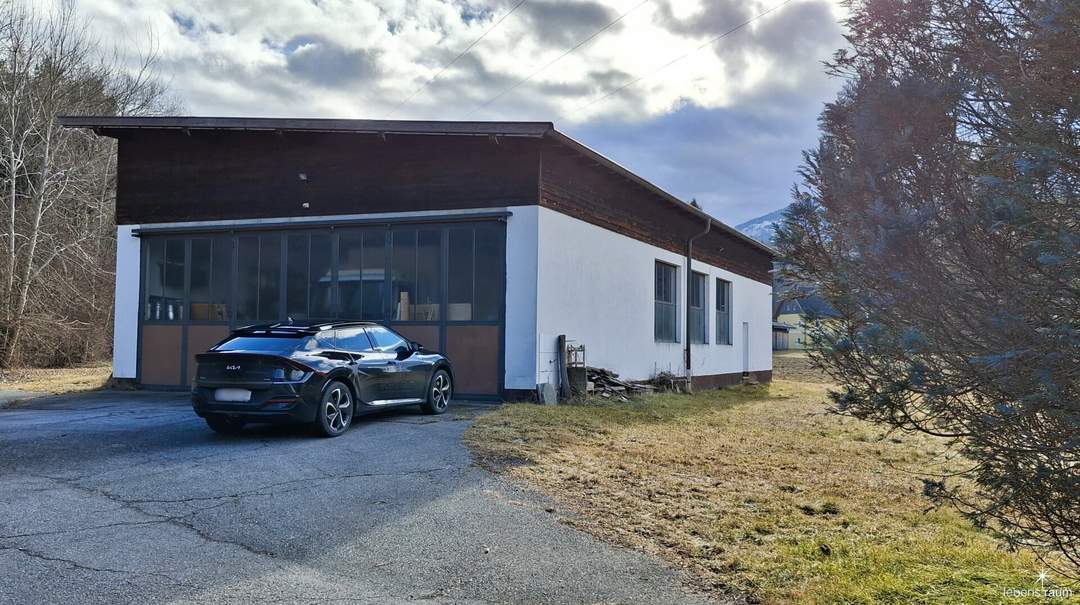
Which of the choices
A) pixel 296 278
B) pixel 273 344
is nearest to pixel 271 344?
pixel 273 344

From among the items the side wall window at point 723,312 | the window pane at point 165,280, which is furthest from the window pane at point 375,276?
the side wall window at point 723,312

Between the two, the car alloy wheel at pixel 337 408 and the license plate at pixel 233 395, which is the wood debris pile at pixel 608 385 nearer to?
the car alloy wheel at pixel 337 408

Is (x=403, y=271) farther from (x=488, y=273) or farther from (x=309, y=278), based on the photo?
(x=309, y=278)

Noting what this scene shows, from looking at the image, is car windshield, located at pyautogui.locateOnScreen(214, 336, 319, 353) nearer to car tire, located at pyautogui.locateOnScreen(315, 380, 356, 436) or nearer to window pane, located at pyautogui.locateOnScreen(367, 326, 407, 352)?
car tire, located at pyautogui.locateOnScreen(315, 380, 356, 436)

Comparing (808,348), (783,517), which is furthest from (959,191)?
(783,517)

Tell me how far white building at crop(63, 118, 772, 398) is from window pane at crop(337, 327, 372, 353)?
3848mm

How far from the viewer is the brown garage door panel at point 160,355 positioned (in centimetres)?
1612

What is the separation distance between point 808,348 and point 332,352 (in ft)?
20.9

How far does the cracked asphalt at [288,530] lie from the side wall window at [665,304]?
34.0 ft

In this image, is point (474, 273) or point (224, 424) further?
point (474, 273)

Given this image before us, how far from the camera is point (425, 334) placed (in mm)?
14344

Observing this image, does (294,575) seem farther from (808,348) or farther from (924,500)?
(924,500)

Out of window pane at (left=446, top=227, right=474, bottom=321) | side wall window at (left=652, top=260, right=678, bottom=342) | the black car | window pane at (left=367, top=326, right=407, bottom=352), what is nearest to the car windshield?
the black car

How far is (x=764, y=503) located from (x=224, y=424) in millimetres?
6695
